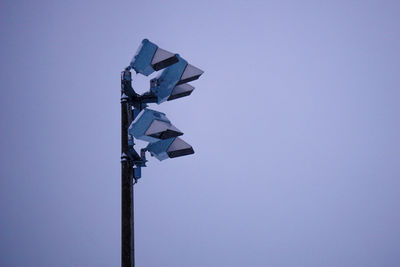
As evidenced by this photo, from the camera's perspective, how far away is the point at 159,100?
405 centimetres

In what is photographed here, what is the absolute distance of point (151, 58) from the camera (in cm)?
356

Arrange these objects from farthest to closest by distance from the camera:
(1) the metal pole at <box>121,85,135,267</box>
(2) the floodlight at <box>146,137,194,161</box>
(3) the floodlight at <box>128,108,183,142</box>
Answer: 1. (2) the floodlight at <box>146,137,194,161</box>
2. (1) the metal pole at <box>121,85,135,267</box>
3. (3) the floodlight at <box>128,108,183,142</box>

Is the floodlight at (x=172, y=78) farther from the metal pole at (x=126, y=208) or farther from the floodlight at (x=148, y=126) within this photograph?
the metal pole at (x=126, y=208)

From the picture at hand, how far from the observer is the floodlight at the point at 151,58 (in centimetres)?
351

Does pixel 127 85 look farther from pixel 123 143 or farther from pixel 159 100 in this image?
pixel 123 143

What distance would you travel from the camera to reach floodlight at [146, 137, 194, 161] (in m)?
3.92

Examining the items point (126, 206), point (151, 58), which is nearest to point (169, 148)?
point (126, 206)

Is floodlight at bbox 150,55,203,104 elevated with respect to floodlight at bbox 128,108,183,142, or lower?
elevated

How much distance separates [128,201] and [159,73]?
151 centimetres

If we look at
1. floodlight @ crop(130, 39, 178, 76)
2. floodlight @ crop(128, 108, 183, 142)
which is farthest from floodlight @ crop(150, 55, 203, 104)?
floodlight @ crop(128, 108, 183, 142)

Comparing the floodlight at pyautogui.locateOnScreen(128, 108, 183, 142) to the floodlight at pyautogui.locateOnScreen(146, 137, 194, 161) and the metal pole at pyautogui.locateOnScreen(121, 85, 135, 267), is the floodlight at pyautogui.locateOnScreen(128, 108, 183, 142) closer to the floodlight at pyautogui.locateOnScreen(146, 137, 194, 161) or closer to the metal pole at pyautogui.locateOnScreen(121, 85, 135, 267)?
the floodlight at pyautogui.locateOnScreen(146, 137, 194, 161)

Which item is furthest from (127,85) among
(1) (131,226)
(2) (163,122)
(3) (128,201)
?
(1) (131,226)

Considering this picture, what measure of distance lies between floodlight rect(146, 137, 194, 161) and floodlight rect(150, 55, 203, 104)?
0.53 m

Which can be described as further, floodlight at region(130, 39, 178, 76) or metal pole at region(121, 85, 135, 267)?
metal pole at region(121, 85, 135, 267)
